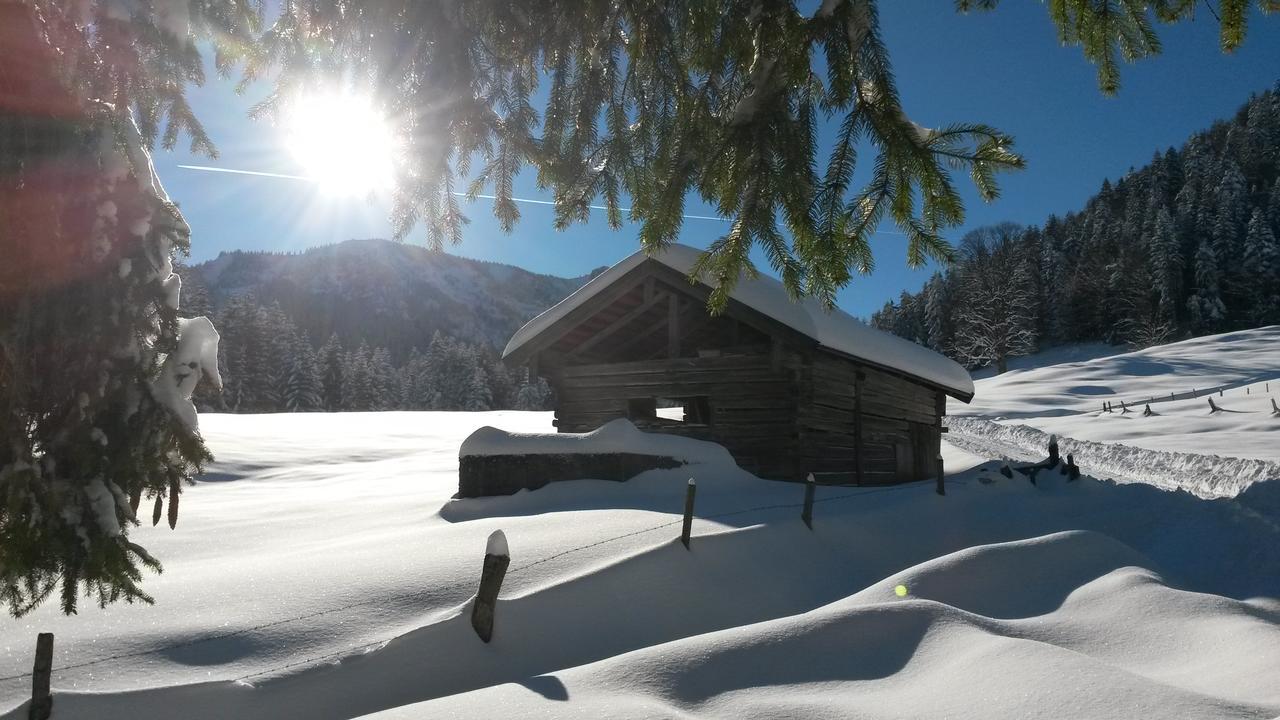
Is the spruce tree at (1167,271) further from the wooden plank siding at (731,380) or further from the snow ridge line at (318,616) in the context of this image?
the snow ridge line at (318,616)

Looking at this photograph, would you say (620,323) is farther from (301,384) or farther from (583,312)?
(301,384)

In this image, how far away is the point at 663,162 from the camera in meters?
3.59

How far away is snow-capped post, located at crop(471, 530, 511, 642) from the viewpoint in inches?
175

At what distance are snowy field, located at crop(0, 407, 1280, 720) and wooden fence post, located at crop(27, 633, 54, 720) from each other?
76 mm

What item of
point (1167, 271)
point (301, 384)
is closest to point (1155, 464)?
point (301, 384)

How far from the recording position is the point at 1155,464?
694 inches

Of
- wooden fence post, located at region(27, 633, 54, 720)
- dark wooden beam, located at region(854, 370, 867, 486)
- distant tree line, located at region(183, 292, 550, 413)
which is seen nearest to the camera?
wooden fence post, located at region(27, 633, 54, 720)

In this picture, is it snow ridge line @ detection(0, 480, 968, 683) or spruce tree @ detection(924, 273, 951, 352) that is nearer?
snow ridge line @ detection(0, 480, 968, 683)

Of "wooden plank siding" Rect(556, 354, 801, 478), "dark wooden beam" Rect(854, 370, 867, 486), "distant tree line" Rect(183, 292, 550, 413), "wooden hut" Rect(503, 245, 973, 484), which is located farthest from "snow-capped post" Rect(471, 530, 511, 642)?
"distant tree line" Rect(183, 292, 550, 413)

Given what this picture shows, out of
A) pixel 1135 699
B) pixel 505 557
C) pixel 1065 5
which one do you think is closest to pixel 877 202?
pixel 1065 5

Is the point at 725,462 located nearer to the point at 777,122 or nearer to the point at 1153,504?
the point at 1153,504

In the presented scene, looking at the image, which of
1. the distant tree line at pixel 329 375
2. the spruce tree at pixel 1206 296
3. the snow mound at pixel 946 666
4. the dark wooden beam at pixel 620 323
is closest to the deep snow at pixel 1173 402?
the spruce tree at pixel 1206 296

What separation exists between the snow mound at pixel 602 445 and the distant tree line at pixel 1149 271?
54.8m

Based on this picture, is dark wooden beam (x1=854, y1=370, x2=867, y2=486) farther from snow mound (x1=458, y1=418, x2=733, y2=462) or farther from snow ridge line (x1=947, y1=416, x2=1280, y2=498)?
snow mound (x1=458, y1=418, x2=733, y2=462)
